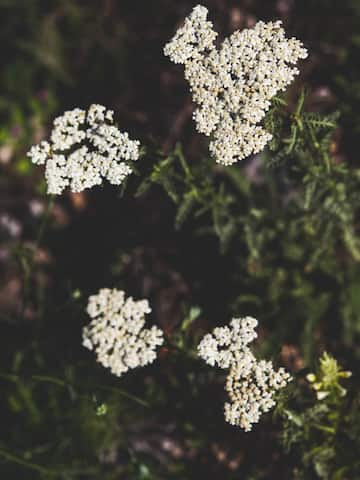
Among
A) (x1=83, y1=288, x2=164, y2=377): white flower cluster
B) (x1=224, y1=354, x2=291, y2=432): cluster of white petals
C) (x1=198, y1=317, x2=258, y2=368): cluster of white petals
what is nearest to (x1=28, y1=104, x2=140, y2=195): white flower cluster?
(x1=83, y1=288, x2=164, y2=377): white flower cluster

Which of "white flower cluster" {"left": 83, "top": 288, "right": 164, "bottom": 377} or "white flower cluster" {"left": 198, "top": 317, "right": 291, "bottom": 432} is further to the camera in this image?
"white flower cluster" {"left": 83, "top": 288, "right": 164, "bottom": 377}

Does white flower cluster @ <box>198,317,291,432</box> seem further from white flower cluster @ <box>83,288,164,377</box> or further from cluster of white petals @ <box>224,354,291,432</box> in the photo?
white flower cluster @ <box>83,288,164,377</box>

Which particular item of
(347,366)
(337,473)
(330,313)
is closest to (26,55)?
(330,313)

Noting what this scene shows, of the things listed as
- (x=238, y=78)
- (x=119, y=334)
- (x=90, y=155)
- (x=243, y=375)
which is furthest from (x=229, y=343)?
(x=238, y=78)

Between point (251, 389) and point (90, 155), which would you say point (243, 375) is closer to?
point (251, 389)

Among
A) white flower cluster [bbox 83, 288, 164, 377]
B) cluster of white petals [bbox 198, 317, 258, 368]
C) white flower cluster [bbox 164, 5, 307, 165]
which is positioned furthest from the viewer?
white flower cluster [bbox 83, 288, 164, 377]

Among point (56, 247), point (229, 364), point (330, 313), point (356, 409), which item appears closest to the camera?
point (229, 364)

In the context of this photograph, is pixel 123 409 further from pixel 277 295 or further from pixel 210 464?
pixel 277 295
